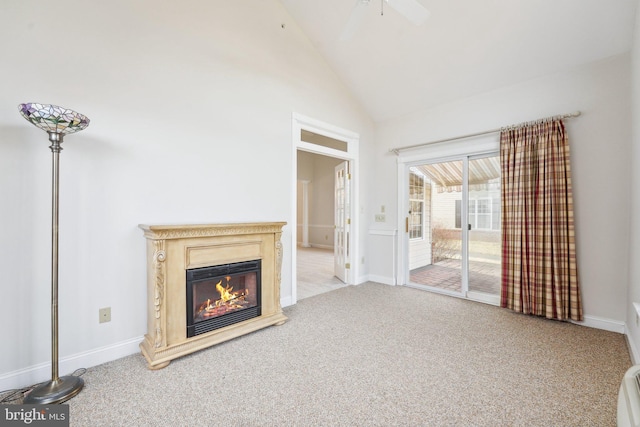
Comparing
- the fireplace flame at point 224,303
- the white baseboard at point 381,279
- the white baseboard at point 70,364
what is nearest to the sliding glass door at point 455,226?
the white baseboard at point 381,279

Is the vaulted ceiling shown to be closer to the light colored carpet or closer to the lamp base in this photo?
the light colored carpet

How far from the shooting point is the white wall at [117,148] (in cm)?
185

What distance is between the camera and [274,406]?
1.64 m

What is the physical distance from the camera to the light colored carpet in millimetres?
1563

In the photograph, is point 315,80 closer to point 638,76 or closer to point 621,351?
point 638,76

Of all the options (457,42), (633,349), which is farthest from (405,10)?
(633,349)

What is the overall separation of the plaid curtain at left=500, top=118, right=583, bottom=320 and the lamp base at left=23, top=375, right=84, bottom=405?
4.15m

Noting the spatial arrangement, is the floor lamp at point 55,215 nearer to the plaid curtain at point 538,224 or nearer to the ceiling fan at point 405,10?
the ceiling fan at point 405,10

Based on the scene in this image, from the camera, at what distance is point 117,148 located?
221cm

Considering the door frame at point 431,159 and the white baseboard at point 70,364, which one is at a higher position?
the door frame at point 431,159

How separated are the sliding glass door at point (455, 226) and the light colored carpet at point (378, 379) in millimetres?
885

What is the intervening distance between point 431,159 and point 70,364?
14.8 ft

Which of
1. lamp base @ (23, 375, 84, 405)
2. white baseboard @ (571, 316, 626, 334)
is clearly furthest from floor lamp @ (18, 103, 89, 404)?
white baseboard @ (571, 316, 626, 334)

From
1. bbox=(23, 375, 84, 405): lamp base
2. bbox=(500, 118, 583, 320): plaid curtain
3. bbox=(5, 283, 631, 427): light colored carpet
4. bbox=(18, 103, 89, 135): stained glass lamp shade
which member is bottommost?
bbox=(5, 283, 631, 427): light colored carpet
